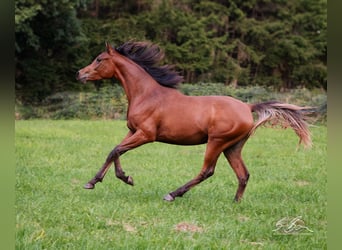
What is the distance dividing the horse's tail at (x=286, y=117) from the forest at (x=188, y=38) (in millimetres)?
12574

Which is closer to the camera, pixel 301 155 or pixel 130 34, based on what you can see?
pixel 301 155

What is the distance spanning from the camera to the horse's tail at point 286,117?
460 cm

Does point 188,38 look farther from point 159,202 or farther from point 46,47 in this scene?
point 159,202

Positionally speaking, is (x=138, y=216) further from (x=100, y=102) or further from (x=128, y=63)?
(x=100, y=102)

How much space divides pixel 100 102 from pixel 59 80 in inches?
182

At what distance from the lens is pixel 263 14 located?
22078 mm

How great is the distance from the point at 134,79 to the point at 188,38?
565 inches

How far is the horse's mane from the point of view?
4895mm

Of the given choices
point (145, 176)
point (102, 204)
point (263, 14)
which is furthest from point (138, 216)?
point (263, 14)

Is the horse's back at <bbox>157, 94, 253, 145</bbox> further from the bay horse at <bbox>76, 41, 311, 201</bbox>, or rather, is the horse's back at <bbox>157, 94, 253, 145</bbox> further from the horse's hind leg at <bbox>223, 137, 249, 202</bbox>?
the horse's hind leg at <bbox>223, 137, 249, 202</bbox>

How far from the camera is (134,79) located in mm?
4828

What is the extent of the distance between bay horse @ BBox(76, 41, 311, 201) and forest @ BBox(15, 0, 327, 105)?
12.1 meters
